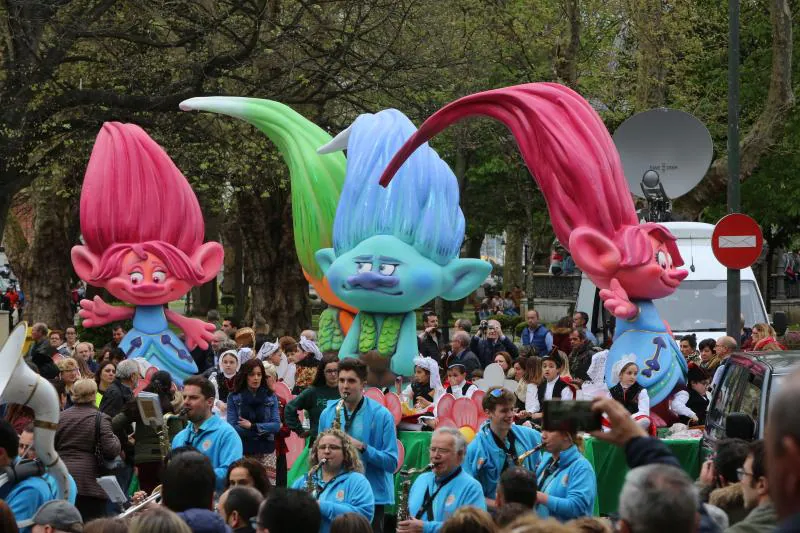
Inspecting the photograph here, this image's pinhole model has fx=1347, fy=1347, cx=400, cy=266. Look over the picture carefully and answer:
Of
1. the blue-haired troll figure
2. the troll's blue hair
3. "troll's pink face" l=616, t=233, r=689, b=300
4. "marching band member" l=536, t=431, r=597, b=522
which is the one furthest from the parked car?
the troll's blue hair

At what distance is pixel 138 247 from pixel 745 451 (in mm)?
10347

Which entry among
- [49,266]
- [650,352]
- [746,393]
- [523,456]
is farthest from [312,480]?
[49,266]

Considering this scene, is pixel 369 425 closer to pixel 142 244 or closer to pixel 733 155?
pixel 142 244

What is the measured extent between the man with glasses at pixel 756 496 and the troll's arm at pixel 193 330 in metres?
11.1

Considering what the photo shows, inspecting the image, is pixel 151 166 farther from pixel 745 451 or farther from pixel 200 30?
pixel 745 451

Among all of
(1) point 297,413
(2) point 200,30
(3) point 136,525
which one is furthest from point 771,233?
(3) point 136,525

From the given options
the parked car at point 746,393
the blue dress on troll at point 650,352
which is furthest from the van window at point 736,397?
the blue dress on troll at point 650,352

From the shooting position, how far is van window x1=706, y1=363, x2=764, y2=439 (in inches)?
340

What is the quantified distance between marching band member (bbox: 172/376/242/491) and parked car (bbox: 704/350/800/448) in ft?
9.75

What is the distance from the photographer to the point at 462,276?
15.3m

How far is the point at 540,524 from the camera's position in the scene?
393cm

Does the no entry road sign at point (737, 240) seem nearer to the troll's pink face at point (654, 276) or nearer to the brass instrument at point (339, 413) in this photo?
the troll's pink face at point (654, 276)

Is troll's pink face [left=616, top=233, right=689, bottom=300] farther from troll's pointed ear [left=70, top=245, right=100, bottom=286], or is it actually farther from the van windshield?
troll's pointed ear [left=70, top=245, right=100, bottom=286]

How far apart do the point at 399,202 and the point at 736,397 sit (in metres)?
6.30
